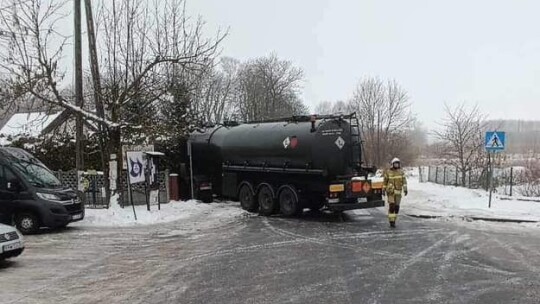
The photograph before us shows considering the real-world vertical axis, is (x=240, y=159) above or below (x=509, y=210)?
above

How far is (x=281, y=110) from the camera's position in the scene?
223ft

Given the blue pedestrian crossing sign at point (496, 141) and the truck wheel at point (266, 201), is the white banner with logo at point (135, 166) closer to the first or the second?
the truck wheel at point (266, 201)

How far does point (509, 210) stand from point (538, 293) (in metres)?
11.3

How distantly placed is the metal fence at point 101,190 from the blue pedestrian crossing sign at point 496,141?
11.2 metres

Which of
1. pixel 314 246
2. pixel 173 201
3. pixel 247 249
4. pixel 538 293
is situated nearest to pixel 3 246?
pixel 247 249

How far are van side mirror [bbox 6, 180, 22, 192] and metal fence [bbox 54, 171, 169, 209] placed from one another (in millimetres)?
4716

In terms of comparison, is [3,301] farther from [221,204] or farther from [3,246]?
[221,204]

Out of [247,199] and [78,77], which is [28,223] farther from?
[247,199]

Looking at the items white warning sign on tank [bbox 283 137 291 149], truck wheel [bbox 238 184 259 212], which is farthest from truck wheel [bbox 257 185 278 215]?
white warning sign on tank [bbox 283 137 291 149]

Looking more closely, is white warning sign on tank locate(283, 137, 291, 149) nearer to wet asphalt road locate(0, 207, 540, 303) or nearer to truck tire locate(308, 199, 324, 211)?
truck tire locate(308, 199, 324, 211)

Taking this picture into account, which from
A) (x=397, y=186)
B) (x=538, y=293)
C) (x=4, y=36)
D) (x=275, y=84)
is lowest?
(x=538, y=293)

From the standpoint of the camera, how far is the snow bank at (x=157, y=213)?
17317mm

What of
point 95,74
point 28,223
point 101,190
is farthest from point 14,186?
point 101,190

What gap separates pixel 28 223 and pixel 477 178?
26194mm
